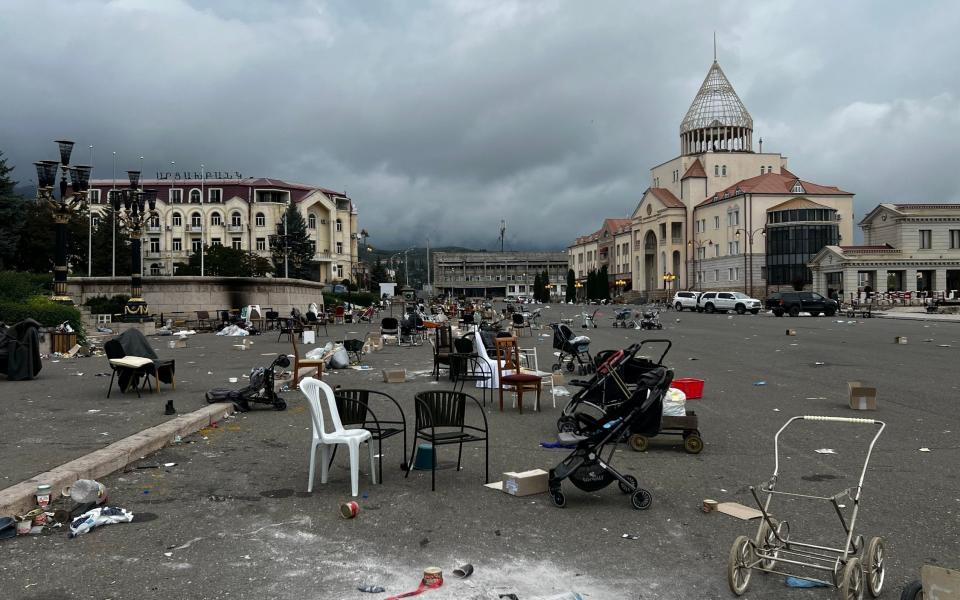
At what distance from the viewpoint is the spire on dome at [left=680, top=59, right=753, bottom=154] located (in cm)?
11450

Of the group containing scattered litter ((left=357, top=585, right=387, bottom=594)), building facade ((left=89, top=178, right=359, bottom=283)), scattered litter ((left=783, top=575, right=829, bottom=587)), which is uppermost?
building facade ((left=89, top=178, right=359, bottom=283))

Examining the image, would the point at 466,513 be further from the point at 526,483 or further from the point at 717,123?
the point at 717,123

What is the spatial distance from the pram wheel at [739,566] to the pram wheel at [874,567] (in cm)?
60

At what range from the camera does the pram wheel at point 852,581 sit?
382 cm

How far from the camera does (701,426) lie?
369 inches

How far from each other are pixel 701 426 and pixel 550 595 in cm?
589

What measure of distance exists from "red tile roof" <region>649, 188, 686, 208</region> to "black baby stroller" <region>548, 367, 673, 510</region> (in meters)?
107

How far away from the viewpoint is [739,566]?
407 cm

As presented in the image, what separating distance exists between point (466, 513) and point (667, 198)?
11035 centimetres

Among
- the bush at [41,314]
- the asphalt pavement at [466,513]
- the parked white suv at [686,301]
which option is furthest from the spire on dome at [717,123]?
the asphalt pavement at [466,513]

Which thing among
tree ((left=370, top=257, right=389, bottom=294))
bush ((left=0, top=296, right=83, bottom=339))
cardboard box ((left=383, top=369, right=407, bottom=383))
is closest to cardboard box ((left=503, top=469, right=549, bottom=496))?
cardboard box ((left=383, top=369, right=407, bottom=383))

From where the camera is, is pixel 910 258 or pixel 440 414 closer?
pixel 440 414

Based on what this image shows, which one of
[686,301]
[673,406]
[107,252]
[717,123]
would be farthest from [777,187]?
[673,406]

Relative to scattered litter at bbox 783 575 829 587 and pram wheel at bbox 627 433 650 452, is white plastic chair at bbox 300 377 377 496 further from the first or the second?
scattered litter at bbox 783 575 829 587
